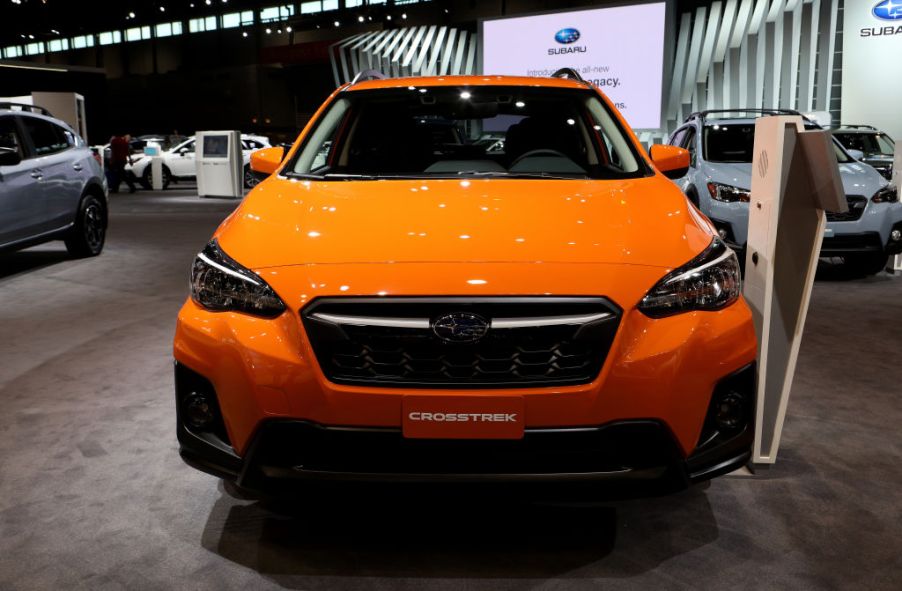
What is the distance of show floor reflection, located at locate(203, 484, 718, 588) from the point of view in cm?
226

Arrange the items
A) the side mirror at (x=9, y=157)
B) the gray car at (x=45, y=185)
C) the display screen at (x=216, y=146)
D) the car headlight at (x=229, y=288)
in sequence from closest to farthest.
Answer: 1. the car headlight at (x=229, y=288)
2. the side mirror at (x=9, y=157)
3. the gray car at (x=45, y=185)
4. the display screen at (x=216, y=146)

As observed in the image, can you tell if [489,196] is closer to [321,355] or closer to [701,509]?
[321,355]

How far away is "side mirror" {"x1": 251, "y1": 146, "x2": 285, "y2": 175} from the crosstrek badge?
1655 mm

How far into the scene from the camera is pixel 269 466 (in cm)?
201

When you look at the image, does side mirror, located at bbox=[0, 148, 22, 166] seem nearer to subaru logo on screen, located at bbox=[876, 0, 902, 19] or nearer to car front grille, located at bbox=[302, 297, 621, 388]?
car front grille, located at bbox=[302, 297, 621, 388]

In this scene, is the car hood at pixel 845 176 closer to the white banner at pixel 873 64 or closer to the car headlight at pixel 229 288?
the car headlight at pixel 229 288

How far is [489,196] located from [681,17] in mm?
15082

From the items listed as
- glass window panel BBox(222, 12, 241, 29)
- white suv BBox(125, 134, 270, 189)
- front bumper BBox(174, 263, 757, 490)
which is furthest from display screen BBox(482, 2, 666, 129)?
glass window panel BBox(222, 12, 241, 29)

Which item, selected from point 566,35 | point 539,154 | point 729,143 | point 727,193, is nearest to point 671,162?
point 539,154

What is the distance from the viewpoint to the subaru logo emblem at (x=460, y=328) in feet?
6.39

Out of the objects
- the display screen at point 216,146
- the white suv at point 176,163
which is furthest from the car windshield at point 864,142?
the white suv at point 176,163

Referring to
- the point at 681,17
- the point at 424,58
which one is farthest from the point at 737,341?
the point at 424,58

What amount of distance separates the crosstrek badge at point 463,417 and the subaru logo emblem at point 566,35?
12.3 meters

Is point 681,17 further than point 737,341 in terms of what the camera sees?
Yes
